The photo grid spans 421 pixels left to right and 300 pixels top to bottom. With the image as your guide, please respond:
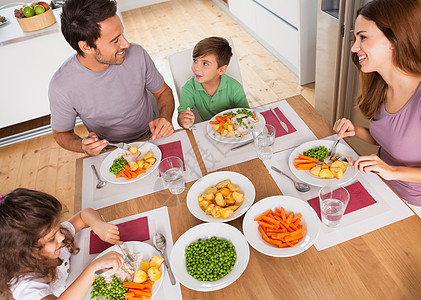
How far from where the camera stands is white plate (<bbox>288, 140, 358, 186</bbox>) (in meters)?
1.33

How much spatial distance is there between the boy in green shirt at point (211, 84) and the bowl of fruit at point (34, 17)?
6.56 feet

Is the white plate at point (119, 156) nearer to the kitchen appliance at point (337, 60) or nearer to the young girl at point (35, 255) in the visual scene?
the young girl at point (35, 255)

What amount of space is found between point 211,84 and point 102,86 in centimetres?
63

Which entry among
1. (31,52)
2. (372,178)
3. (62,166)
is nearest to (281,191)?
(372,178)

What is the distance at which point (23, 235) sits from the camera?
1143 millimetres

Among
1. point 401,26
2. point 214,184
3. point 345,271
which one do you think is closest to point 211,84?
point 214,184

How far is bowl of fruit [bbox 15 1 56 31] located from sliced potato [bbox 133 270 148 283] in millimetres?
2973

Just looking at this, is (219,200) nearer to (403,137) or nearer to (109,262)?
(109,262)

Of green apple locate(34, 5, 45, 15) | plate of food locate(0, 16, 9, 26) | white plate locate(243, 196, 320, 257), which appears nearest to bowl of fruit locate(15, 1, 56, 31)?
green apple locate(34, 5, 45, 15)

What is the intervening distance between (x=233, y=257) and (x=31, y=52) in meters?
3.12

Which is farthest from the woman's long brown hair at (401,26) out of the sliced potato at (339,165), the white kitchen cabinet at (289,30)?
the white kitchen cabinet at (289,30)

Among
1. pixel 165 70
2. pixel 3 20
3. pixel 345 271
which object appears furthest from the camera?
pixel 165 70

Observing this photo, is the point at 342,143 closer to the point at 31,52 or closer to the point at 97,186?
the point at 97,186

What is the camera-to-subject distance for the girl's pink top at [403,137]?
1417 mm
